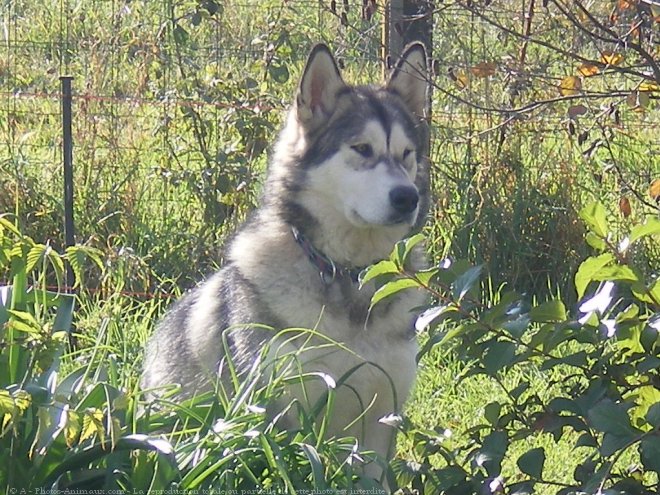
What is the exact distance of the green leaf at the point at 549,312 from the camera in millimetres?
2482

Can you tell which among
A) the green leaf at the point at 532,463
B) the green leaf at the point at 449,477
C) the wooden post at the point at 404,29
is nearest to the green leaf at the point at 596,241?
the green leaf at the point at 532,463

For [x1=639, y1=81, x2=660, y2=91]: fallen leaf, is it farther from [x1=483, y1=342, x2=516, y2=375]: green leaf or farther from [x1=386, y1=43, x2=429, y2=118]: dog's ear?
[x1=386, y1=43, x2=429, y2=118]: dog's ear

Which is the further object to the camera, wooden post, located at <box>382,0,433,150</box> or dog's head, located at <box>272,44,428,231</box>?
wooden post, located at <box>382,0,433,150</box>

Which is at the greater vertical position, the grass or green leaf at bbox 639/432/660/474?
green leaf at bbox 639/432/660/474

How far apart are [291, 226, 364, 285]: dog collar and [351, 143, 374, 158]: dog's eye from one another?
1.16 feet

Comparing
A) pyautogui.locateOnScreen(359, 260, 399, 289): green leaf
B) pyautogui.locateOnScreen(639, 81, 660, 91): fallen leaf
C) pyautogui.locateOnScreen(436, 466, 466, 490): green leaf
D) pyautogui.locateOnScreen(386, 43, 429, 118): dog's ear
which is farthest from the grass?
pyautogui.locateOnScreen(359, 260, 399, 289): green leaf

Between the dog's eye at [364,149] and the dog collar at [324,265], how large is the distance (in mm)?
352

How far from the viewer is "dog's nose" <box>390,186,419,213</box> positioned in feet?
12.8

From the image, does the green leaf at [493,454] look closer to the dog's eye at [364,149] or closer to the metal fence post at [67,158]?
the dog's eye at [364,149]

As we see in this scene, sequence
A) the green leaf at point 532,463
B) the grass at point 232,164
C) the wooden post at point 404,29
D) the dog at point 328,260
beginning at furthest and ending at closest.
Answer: the grass at point 232,164 → the wooden post at point 404,29 → the dog at point 328,260 → the green leaf at point 532,463

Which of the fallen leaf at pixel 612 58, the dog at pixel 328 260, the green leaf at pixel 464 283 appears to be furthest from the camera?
the dog at pixel 328 260

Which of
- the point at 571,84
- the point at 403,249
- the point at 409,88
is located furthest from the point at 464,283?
the point at 409,88

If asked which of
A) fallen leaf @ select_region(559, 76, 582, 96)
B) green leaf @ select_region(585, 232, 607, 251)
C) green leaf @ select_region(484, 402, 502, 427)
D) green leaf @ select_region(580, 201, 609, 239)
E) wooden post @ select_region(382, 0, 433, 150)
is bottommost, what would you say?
green leaf @ select_region(484, 402, 502, 427)

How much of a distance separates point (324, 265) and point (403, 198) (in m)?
0.35
